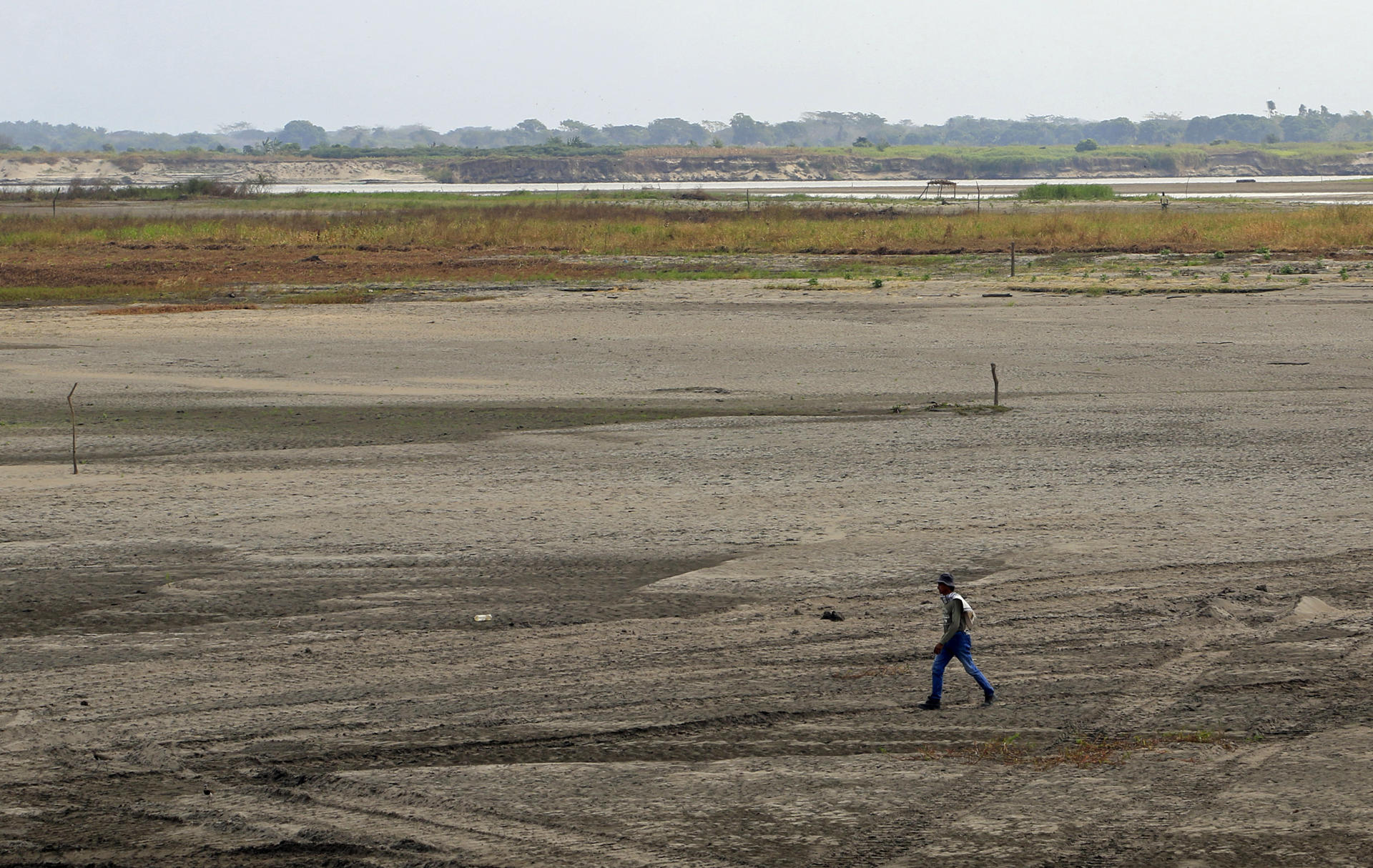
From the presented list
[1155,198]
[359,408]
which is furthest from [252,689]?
[1155,198]

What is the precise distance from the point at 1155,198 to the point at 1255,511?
86.3m

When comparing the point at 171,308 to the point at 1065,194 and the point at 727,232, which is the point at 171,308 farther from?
the point at 1065,194

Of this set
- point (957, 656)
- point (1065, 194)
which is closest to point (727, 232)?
point (957, 656)

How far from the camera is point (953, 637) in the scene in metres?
7.65

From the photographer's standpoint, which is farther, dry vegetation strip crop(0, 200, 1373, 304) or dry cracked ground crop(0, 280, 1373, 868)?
dry vegetation strip crop(0, 200, 1373, 304)

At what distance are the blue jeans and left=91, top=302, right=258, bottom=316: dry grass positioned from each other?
91.3 ft

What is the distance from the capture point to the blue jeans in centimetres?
766

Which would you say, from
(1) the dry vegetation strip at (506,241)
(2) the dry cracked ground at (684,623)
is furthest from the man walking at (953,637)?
(1) the dry vegetation strip at (506,241)

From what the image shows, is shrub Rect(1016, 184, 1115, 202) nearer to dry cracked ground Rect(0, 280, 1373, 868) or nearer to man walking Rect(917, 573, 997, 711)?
dry cracked ground Rect(0, 280, 1373, 868)

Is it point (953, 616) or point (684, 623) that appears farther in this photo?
point (684, 623)

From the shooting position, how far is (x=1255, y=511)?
12539 mm

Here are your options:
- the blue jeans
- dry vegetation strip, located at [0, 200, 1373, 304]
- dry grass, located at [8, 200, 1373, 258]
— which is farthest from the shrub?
the blue jeans

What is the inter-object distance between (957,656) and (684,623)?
252cm

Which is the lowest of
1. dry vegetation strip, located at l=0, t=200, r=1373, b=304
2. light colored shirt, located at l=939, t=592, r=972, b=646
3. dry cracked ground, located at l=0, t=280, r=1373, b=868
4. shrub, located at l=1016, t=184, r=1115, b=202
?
dry cracked ground, located at l=0, t=280, r=1373, b=868
